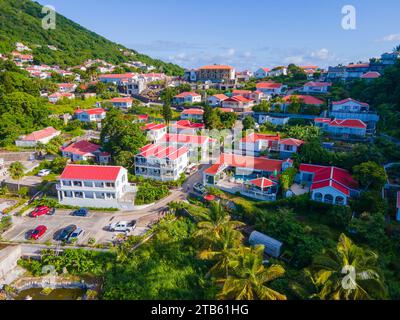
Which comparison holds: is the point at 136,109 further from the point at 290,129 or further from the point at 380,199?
the point at 380,199

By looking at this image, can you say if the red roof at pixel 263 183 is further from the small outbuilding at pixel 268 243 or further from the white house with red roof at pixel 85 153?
the white house with red roof at pixel 85 153

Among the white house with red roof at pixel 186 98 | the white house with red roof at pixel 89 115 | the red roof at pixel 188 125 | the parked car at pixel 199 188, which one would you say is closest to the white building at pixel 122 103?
the white house with red roof at pixel 89 115

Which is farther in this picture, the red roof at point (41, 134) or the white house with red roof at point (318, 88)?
the white house with red roof at point (318, 88)

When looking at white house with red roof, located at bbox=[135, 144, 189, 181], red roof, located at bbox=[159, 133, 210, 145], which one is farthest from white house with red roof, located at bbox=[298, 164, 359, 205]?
red roof, located at bbox=[159, 133, 210, 145]

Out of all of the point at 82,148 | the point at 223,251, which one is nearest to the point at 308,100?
the point at 82,148

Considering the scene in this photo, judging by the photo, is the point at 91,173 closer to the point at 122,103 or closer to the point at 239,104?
the point at 122,103
